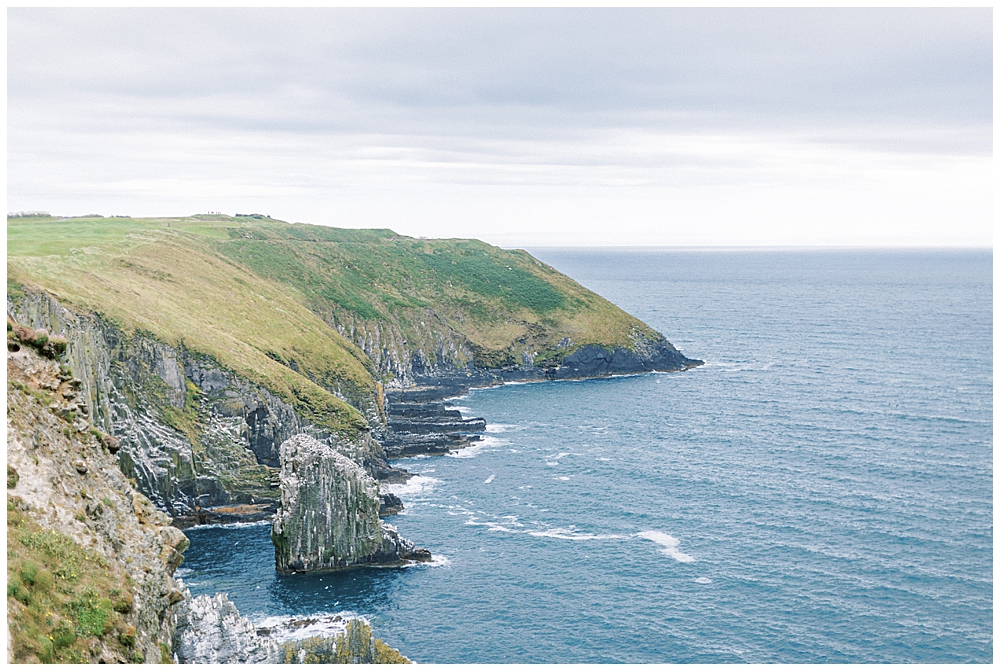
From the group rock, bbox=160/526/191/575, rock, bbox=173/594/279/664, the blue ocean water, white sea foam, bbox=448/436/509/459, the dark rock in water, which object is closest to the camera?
rock, bbox=160/526/191/575

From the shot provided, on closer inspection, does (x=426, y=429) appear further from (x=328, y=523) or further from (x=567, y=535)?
(x=328, y=523)

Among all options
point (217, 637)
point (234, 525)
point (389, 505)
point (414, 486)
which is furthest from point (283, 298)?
point (217, 637)

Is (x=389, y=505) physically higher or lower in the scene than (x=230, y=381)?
lower

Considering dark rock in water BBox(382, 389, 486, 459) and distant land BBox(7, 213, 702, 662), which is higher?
distant land BBox(7, 213, 702, 662)

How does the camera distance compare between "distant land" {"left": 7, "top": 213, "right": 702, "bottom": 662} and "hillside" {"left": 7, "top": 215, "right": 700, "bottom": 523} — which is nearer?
"distant land" {"left": 7, "top": 213, "right": 702, "bottom": 662}

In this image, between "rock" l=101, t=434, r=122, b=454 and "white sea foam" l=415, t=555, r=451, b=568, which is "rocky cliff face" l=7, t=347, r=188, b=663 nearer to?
"rock" l=101, t=434, r=122, b=454

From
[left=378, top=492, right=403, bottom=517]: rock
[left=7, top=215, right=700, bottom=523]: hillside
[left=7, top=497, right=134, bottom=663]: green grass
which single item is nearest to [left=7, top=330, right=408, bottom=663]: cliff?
[left=7, top=497, right=134, bottom=663]: green grass

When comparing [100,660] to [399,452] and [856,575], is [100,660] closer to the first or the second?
[856,575]
